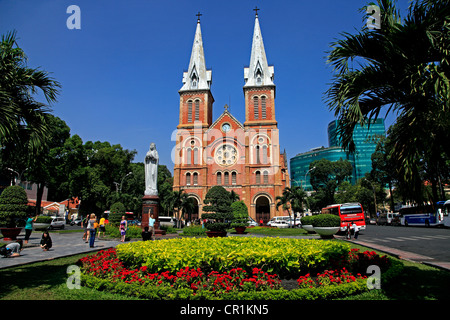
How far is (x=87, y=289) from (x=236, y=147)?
38584 millimetres

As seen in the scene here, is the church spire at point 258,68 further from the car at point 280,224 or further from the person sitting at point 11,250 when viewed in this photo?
the person sitting at point 11,250

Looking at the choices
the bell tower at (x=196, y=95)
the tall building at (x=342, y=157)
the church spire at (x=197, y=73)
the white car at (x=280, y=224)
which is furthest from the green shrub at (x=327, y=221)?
the tall building at (x=342, y=157)

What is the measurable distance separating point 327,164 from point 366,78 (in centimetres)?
5659

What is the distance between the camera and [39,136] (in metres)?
6.32

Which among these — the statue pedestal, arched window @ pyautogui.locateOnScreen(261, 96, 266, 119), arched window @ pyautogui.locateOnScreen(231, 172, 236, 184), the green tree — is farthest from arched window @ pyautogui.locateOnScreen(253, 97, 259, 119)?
the statue pedestal

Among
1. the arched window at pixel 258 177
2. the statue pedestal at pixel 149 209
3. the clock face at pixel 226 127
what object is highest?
the clock face at pixel 226 127

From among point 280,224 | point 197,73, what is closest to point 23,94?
point 280,224

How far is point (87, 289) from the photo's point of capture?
5.50 m

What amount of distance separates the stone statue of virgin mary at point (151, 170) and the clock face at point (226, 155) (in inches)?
939

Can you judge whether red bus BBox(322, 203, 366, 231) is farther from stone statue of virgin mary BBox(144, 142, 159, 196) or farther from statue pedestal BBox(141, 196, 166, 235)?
stone statue of virgin mary BBox(144, 142, 159, 196)

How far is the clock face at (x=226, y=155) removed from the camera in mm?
43406

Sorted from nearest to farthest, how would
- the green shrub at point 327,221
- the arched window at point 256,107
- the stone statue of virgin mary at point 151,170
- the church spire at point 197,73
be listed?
1. the green shrub at point 327,221
2. the stone statue of virgin mary at point 151,170
3. the arched window at point 256,107
4. the church spire at point 197,73

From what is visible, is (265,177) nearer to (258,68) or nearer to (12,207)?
(258,68)
